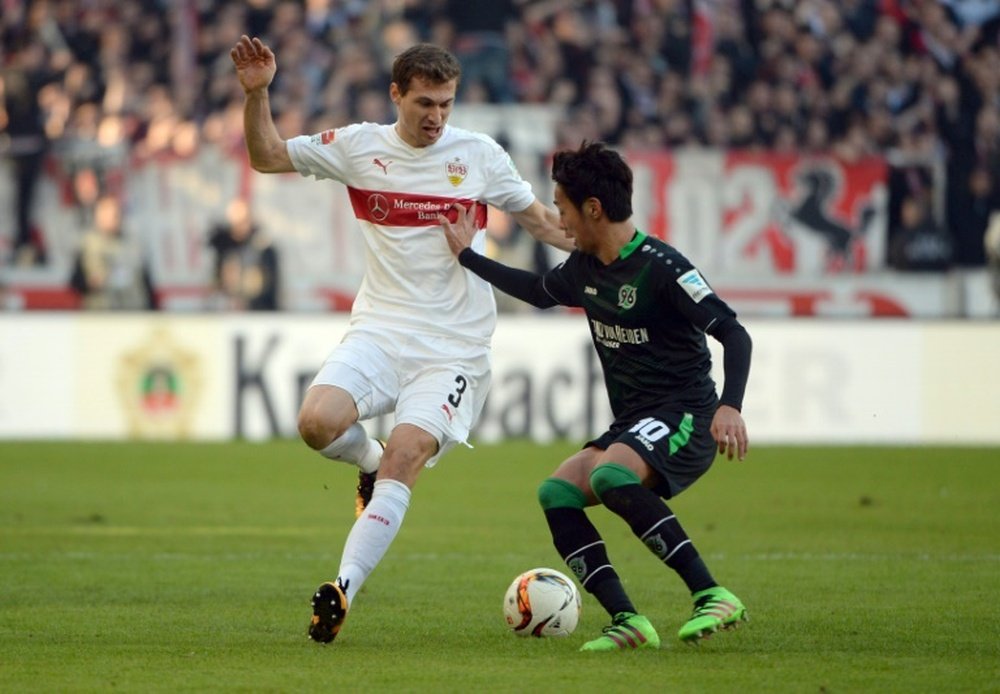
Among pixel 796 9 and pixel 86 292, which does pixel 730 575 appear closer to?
pixel 86 292

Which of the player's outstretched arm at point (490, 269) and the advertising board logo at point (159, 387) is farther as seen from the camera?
the advertising board logo at point (159, 387)

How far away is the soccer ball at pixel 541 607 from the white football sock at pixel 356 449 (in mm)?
893

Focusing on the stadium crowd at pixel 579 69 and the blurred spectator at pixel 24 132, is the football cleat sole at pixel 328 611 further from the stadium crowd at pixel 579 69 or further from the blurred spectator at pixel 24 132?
the stadium crowd at pixel 579 69

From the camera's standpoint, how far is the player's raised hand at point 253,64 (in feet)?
23.2

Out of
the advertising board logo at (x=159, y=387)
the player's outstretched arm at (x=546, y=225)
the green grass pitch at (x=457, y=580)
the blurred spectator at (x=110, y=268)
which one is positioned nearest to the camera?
the green grass pitch at (x=457, y=580)

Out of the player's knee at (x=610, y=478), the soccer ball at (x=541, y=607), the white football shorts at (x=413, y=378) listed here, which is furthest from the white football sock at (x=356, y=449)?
the player's knee at (x=610, y=478)

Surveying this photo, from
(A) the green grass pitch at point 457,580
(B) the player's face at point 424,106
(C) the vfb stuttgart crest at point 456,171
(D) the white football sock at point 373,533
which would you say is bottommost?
(A) the green grass pitch at point 457,580

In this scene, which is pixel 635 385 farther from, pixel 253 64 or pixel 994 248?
pixel 994 248

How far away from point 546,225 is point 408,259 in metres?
0.63

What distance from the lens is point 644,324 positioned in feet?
21.2

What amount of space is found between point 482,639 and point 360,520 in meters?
0.63

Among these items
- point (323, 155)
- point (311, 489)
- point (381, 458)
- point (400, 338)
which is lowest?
point (311, 489)

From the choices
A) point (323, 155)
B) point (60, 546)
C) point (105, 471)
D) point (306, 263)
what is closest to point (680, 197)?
point (306, 263)

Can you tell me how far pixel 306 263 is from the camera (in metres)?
18.5
